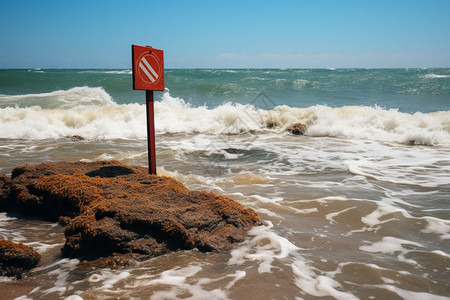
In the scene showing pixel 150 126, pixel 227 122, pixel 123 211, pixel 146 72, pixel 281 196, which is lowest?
pixel 281 196

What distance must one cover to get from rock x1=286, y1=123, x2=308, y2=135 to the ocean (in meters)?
0.26

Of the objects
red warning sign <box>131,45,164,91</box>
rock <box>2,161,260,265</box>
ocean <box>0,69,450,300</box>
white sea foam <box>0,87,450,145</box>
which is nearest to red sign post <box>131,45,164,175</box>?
red warning sign <box>131,45,164,91</box>

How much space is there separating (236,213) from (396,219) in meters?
1.97

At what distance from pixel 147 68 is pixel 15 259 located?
2481mm

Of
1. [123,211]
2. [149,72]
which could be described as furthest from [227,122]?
[123,211]

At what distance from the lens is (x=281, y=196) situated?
195 inches

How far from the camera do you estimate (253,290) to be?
97.8 inches

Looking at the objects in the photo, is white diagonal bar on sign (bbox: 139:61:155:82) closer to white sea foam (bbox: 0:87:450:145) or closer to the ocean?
the ocean

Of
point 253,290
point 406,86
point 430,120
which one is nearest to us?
point 253,290

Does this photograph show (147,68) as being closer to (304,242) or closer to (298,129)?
(304,242)

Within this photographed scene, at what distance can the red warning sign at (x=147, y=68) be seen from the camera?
4031 millimetres

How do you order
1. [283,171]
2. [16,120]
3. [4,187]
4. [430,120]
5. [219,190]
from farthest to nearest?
[16,120] < [430,120] < [283,171] < [219,190] < [4,187]

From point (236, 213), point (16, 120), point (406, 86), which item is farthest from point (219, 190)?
point (406, 86)

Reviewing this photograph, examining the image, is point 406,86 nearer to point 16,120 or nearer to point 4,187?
point 16,120
